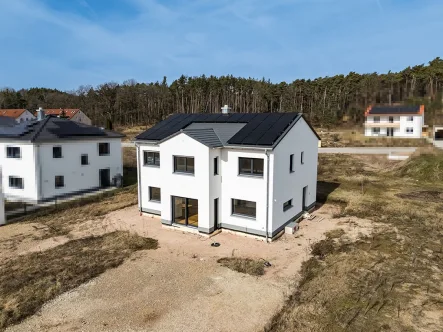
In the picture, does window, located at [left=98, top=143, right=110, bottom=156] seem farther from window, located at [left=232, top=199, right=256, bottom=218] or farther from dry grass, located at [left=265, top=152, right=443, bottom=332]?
dry grass, located at [left=265, top=152, right=443, bottom=332]

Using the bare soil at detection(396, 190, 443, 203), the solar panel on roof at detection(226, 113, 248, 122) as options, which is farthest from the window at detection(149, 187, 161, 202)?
the bare soil at detection(396, 190, 443, 203)

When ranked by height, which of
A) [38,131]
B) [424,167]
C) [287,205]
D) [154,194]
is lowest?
[287,205]

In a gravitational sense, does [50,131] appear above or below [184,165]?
above

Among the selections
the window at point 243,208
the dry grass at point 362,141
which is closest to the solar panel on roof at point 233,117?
the window at point 243,208

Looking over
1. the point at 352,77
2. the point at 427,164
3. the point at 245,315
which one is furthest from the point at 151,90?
the point at 245,315

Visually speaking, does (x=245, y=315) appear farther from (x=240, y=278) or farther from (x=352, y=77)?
(x=352, y=77)

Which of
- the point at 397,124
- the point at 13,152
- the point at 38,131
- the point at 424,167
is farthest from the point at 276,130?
the point at 397,124

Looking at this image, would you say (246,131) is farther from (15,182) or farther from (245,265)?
(15,182)
